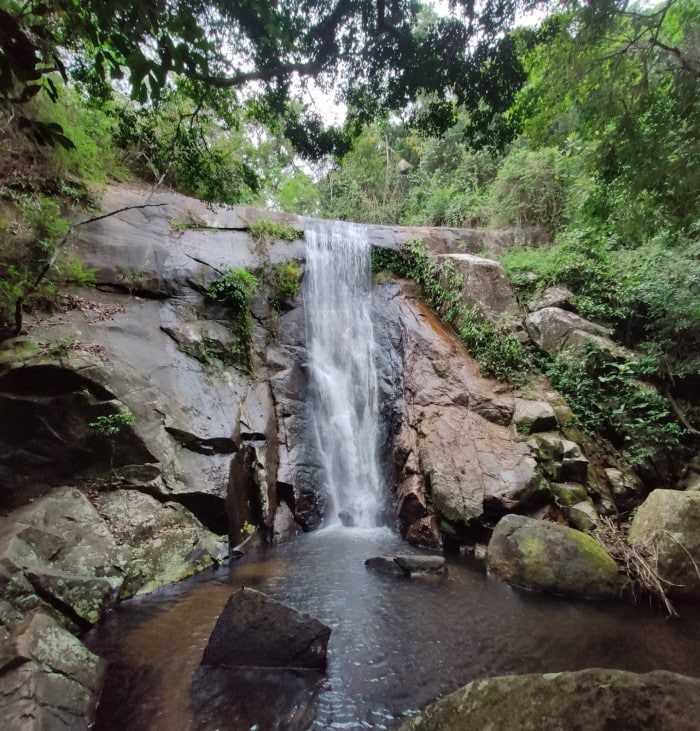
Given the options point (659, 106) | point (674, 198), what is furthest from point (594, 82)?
point (674, 198)

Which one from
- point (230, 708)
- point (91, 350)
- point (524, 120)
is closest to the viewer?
point (230, 708)

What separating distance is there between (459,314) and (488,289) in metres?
1.07

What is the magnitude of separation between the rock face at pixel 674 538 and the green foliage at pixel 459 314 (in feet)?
12.2

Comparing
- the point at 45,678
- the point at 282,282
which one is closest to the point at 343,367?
the point at 282,282

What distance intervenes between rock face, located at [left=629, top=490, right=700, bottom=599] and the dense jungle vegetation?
93.0 inches

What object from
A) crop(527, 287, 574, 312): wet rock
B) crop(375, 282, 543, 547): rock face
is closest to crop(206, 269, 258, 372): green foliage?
crop(375, 282, 543, 547): rock face

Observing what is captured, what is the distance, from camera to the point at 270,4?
153 inches

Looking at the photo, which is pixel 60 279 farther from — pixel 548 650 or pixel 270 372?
pixel 548 650

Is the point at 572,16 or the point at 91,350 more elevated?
the point at 572,16

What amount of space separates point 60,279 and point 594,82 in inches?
350

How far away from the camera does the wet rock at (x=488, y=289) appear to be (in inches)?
412

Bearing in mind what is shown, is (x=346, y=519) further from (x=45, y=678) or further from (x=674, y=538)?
(x=45, y=678)

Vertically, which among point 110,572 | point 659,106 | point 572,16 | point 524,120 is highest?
point 572,16

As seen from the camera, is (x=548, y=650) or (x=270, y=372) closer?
(x=548, y=650)
